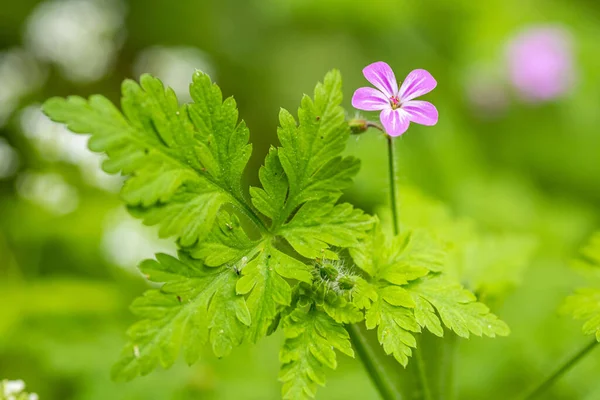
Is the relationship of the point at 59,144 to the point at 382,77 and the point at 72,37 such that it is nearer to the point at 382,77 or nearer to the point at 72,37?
the point at 72,37

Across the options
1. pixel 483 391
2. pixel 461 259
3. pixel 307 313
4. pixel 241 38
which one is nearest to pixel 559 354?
pixel 483 391

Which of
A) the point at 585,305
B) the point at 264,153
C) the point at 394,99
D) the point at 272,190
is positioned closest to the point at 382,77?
the point at 394,99

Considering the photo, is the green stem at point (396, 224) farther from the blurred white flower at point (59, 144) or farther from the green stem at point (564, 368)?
the blurred white flower at point (59, 144)

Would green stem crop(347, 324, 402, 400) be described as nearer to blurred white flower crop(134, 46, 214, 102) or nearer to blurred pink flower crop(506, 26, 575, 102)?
blurred white flower crop(134, 46, 214, 102)

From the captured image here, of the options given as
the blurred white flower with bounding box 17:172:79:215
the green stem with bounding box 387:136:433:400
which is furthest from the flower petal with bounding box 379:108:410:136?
the blurred white flower with bounding box 17:172:79:215

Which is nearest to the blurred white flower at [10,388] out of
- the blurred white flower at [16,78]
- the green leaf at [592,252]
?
the green leaf at [592,252]

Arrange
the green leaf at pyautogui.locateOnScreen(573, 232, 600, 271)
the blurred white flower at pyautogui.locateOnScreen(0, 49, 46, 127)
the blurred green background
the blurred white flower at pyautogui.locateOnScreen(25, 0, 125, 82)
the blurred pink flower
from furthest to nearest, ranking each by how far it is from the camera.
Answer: the blurred pink flower → the blurred white flower at pyautogui.locateOnScreen(25, 0, 125, 82) → the blurred white flower at pyautogui.locateOnScreen(0, 49, 46, 127) → the blurred green background → the green leaf at pyautogui.locateOnScreen(573, 232, 600, 271)

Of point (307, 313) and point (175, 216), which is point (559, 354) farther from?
point (175, 216)
